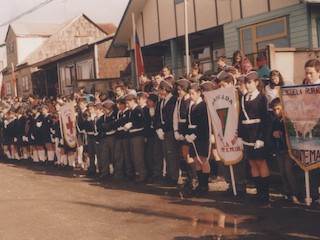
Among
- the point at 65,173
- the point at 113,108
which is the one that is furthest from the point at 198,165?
the point at 65,173

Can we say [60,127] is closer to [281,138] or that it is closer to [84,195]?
[84,195]

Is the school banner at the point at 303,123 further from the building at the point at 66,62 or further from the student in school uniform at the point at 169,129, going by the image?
the building at the point at 66,62

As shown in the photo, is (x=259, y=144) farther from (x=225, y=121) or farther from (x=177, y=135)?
(x=177, y=135)

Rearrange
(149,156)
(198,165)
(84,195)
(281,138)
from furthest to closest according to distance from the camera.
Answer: (149,156) < (84,195) < (198,165) < (281,138)

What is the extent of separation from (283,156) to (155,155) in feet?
11.6

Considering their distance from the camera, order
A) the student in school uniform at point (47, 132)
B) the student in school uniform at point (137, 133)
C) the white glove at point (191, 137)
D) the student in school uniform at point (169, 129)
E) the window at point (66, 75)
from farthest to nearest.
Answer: the window at point (66, 75) → the student in school uniform at point (47, 132) → the student in school uniform at point (137, 133) → the student in school uniform at point (169, 129) → the white glove at point (191, 137)

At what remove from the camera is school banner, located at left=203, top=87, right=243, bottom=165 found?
749cm

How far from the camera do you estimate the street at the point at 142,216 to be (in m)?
5.75

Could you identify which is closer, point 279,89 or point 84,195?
point 279,89

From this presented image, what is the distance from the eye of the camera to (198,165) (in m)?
8.25

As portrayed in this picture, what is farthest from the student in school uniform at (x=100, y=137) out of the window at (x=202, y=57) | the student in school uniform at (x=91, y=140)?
the window at (x=202, y=57)

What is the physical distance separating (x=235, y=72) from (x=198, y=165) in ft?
6.05

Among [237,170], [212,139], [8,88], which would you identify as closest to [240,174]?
[237,170]

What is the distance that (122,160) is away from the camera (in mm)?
10633
